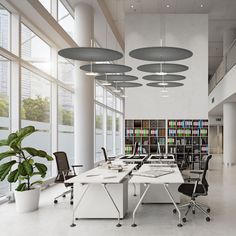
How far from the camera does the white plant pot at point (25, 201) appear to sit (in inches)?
239

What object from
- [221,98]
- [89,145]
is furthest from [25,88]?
[221,98]

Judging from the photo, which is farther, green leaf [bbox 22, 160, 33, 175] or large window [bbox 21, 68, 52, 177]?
large window [bbox 21, 68, 52, 177]

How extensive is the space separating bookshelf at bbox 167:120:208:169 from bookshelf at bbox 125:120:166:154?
28 centimetres

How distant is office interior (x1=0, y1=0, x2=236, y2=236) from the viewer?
218 inches

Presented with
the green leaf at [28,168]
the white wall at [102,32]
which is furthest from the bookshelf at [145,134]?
the green leaf at [28,168]

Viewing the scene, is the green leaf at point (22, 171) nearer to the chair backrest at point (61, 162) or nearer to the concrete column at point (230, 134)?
the chair backrest at point (61, 162)

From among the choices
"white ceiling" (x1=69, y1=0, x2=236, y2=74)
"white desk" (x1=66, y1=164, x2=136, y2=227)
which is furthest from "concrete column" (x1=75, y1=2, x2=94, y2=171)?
"white desk" (x1=66, y1=164, x2=136, y2=227)

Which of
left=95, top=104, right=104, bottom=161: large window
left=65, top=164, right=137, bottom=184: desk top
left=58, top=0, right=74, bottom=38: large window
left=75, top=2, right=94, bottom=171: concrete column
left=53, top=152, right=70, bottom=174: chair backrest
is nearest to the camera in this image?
left=65, top=164, right=137, bottom=184: desk top

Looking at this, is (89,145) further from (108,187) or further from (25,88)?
(108,187)

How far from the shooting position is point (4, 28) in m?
7.15

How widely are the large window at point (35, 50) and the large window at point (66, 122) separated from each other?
1.29 m

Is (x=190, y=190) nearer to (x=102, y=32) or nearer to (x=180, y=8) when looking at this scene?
(x=180, y=8)

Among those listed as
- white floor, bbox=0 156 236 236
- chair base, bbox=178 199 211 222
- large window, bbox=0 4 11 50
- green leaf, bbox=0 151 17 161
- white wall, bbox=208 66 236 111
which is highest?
large window, bbox=0 4 11 50

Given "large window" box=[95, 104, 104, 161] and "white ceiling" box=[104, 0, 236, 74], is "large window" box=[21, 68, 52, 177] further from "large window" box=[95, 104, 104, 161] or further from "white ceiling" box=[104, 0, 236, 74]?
"large window" box=[95, 104, 104, 161]
